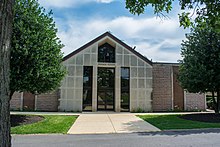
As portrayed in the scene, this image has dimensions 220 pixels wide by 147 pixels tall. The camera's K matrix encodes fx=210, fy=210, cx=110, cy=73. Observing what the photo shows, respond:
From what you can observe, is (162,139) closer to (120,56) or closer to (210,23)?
(210,23)

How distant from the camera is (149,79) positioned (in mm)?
23109

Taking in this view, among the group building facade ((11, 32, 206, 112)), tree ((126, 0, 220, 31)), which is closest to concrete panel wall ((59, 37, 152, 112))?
building facade ((11, 32, 206, 112))

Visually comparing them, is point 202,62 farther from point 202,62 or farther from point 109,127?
point 109,127

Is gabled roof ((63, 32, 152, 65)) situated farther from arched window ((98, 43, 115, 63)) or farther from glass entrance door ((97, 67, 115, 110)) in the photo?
glass entrance door ((97, 67, 115, 110))

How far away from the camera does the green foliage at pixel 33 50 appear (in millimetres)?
11984

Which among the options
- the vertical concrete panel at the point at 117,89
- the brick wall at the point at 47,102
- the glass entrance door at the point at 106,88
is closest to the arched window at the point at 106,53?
the glass entrance door at the point at 106,88

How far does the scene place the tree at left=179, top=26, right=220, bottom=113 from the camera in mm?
14906

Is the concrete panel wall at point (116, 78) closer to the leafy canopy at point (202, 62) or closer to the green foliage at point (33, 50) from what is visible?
the leafy canopy at point (202, 62)

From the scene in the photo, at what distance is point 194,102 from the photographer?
78.4 feet

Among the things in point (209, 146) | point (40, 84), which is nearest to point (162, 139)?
point (209, 146)

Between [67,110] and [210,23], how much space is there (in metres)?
19.0

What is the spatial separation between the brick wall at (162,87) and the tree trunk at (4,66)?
2173 cm

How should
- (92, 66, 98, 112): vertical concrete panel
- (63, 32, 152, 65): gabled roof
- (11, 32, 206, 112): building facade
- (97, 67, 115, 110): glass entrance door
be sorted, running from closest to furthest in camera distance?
(92, 66, 98, 112): vertical concrete panel, (11, 32, 206, 112): building facade, (63, 32, 152, 65): gabled roof, (97, 67, 115, 110): glass entrance door

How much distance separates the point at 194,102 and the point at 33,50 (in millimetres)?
18823
